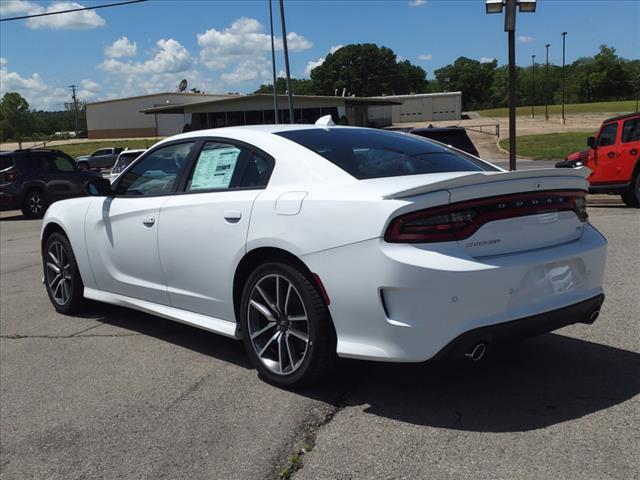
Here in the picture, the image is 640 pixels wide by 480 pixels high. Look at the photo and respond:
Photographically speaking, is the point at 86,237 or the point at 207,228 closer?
the point at 207,228

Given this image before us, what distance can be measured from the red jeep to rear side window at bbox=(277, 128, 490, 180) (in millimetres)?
8985

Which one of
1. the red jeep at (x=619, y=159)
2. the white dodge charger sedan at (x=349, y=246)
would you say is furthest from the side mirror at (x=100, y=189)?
the red jeep at (x=619, y=159)

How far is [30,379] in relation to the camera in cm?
461

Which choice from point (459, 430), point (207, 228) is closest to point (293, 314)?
point (207, 228)

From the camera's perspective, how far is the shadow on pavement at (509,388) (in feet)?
11.4

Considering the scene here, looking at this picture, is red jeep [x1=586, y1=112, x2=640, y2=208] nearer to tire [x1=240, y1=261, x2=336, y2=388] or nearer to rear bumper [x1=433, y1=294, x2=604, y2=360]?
rear bumper [x1=433, y1=294, x2=604, y2=360]

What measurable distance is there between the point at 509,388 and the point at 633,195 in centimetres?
1026

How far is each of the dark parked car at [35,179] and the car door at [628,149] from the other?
1336cm

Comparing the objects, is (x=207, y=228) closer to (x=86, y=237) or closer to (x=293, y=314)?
(x=293, y=314)

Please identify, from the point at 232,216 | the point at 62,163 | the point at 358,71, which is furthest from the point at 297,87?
the point at 232,216

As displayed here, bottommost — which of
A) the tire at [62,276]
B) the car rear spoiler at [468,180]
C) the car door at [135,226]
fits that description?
the tire at [62,276]

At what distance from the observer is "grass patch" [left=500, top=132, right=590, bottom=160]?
35.1 m

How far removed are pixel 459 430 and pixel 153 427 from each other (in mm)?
1667

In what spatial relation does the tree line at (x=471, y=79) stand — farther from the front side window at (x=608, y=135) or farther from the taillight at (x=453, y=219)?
the taillight at (x=453, y=219)
